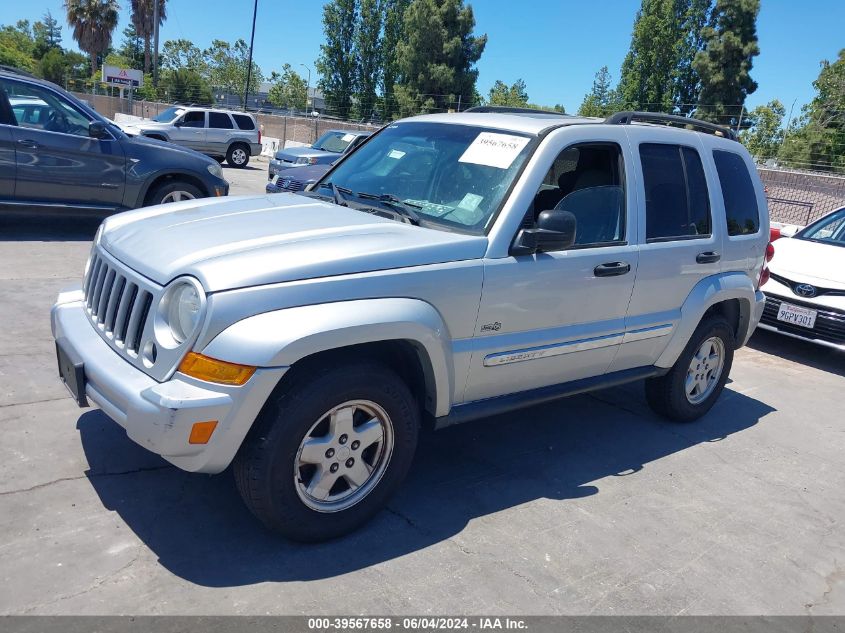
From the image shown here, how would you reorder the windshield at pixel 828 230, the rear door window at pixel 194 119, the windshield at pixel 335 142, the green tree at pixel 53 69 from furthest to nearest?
the green tree at pixel 53 69 < the rear door window at pixel 194 119 < the windshield at pixel 335 142 < the windshield at pixel 828 230

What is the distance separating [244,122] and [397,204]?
68.4ft

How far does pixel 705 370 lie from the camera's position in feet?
17.5

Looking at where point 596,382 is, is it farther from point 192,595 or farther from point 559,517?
point 192,595

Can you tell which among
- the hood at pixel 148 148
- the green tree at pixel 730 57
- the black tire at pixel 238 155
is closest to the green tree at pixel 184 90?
the black tire at pixel 238 155

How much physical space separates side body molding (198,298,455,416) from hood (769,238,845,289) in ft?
17.8

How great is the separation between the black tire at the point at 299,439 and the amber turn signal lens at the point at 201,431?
224mm

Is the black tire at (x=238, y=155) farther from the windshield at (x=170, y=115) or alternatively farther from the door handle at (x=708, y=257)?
the door handle at (x=708, y=257)

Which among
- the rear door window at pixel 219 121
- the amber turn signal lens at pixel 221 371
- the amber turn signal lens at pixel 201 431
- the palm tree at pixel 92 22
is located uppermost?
the palm tree at pixel 92 22

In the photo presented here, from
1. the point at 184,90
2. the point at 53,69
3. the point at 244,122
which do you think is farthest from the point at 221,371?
the point at 53,69

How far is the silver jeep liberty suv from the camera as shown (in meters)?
2.92

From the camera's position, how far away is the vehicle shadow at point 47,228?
860cm

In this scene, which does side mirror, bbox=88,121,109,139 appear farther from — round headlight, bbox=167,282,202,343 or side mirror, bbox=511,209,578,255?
side mirror, bbox=511,209,578,255

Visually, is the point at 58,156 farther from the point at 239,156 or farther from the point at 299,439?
the point at 239,156

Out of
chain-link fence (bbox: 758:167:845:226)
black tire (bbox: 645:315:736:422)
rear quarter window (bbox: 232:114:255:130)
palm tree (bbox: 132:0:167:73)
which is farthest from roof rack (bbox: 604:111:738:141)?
palm tree (bbox: 132:0:167:73)
